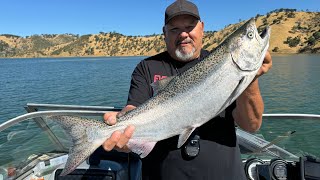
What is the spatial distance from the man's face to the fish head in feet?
2.61

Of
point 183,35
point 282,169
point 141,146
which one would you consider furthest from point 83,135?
point 282,169

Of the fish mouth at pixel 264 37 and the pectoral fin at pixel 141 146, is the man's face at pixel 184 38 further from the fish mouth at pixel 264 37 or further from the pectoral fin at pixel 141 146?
the pectoral fin at pixel 141 146

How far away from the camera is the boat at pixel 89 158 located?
4.19 meters

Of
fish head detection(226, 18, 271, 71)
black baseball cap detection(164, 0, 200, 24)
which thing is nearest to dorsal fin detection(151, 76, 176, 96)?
fish head detection(226, 18, 271, 71)

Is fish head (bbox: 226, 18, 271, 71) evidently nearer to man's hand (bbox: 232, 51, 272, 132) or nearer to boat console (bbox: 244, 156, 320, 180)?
man's hand (bbox: 232, 51, 272, 132)

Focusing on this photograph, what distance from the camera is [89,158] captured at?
423 centimetres

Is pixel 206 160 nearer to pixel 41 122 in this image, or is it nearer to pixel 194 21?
pixel 194 21

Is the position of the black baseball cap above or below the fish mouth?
above

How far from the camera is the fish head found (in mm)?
2811

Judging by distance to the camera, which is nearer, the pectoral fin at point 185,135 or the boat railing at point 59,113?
the pectoral fin at point 185,135

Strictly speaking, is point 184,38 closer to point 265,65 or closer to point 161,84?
point 161,84

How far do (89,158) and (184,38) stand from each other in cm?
190

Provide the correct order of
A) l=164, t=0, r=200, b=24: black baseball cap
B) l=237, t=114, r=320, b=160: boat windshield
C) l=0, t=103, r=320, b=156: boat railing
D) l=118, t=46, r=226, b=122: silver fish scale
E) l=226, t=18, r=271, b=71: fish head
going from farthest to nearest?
l=237, t=114, r=320, b=160: boat windshield
l=0, t=103, r=320, b=156: boat railing
l=164, t=0, r=200, b=24: black baseball cap
l=118, t=46, r=226, b=122: silver fish scale
l=226, t=18, r=271, b=71: fish head

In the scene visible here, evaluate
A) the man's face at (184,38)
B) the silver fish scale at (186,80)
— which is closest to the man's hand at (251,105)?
the silver fish scale at (186,80)
